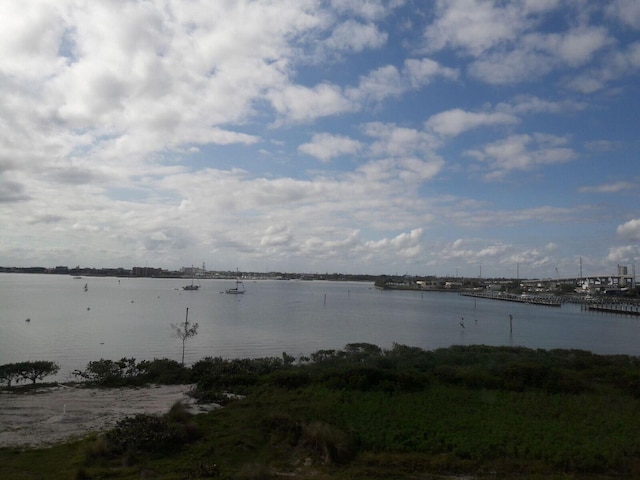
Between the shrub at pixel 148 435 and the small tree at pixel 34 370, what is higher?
the shrub at pixel 148 435

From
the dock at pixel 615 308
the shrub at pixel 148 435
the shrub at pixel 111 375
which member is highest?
the shrub at pixel 148 435

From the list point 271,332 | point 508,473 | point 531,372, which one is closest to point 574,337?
point 271,332

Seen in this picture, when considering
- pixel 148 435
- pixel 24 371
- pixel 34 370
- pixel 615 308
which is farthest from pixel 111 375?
pixel 615 308

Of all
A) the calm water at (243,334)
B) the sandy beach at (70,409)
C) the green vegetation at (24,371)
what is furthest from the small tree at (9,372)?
the calm water at (243,334)

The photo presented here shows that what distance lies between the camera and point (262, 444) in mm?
12695

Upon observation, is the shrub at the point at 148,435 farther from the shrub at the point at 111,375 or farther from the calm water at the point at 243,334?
the calm water at the point at 243,334

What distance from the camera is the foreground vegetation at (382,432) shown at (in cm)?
1080

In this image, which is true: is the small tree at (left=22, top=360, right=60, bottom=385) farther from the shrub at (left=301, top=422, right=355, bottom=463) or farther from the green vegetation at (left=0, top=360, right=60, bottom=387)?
the shrub at (left=301, top=422, right=355, bottom=463)

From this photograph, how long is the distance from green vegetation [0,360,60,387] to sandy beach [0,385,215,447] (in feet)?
6.09

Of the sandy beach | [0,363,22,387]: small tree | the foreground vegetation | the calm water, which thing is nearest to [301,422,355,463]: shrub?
the foreground vegetation

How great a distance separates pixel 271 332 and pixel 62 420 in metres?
33.2

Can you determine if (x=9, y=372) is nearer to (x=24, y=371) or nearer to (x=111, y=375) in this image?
(x=24, y=371)

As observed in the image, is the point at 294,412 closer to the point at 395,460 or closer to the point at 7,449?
the point at 395,460

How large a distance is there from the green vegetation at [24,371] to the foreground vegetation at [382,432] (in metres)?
9.13
